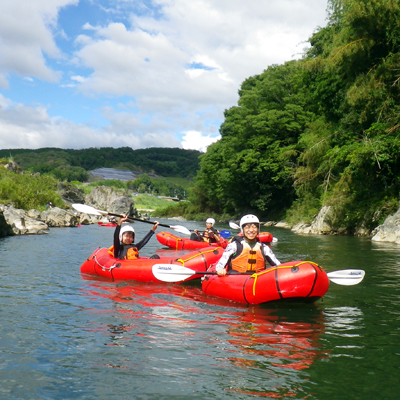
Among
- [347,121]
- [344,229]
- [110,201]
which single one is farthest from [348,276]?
[110,201]

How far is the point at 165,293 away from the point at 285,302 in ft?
A: 7.06

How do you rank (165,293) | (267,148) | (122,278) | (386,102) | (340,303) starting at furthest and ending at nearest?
(267,148)
(386,102)
(122,278)
(165,293)
(340,303)

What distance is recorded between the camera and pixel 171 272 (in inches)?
296

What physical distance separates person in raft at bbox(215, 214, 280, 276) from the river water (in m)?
0.60

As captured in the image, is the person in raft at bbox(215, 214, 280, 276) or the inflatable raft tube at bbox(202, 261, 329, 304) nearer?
the inflatable raft tube at bbox(202, 261, 329, 304)

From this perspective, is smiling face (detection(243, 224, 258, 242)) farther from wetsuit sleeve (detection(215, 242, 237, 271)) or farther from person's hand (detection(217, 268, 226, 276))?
person's hand (detection(217, 268, 226, 276))

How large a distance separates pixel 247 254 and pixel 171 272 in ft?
4.97

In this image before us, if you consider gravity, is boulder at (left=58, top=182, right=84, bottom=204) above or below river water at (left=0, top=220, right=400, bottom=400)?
above

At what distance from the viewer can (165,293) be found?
740 cm

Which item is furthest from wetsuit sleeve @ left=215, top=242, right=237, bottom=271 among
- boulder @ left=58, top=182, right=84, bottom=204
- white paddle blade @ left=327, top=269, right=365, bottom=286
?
boulder @ left=58, top=182, right=84, bottom=204

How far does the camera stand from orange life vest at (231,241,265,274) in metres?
6.62

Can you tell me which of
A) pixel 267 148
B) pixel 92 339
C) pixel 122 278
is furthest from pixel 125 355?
pixel 267 148

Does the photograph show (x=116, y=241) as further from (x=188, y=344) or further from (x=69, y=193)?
(x=69, y=193)

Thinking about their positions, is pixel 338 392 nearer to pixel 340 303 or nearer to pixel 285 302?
pixel 285 302
